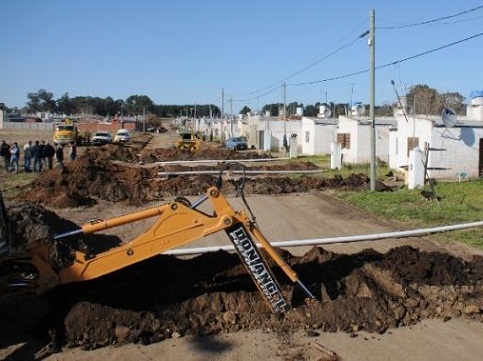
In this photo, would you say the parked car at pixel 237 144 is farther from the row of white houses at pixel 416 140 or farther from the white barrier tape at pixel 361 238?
the white barrier tape at pixel 361 238

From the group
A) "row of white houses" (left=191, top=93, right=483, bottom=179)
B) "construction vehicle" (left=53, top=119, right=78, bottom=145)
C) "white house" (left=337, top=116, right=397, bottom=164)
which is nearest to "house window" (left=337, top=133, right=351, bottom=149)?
"row of white houses" (left=191, top=93, right=483, bottom=179)

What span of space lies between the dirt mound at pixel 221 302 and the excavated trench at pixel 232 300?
0.04ft

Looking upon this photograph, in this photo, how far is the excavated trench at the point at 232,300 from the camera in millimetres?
7617

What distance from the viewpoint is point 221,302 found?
321 inches

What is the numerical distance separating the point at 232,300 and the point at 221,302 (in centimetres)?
15

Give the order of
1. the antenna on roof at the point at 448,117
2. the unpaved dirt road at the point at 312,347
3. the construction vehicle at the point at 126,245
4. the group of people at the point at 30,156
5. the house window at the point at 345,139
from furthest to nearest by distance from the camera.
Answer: the house window at the point at 345,139, the group of people at the point at 30,156, the antenna on roof at the point at 448,117, the construction vehicle at the point at 126,245, the unpaved dirt road at the point at 312,347

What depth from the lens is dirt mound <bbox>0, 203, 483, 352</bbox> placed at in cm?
761

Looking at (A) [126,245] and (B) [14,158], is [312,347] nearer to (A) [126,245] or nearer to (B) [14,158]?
(A) [126,245]

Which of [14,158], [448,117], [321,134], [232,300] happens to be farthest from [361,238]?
[321,134]

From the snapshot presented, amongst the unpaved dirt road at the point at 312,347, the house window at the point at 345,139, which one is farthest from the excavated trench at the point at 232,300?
the house window at the point at 345,139

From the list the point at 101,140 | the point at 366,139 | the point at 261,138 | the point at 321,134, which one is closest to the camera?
the point at 366,139

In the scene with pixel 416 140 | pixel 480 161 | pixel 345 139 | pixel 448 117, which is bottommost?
pixel 480 161

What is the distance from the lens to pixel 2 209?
7.11 metres

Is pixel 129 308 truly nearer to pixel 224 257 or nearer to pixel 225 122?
pixel 224 257
